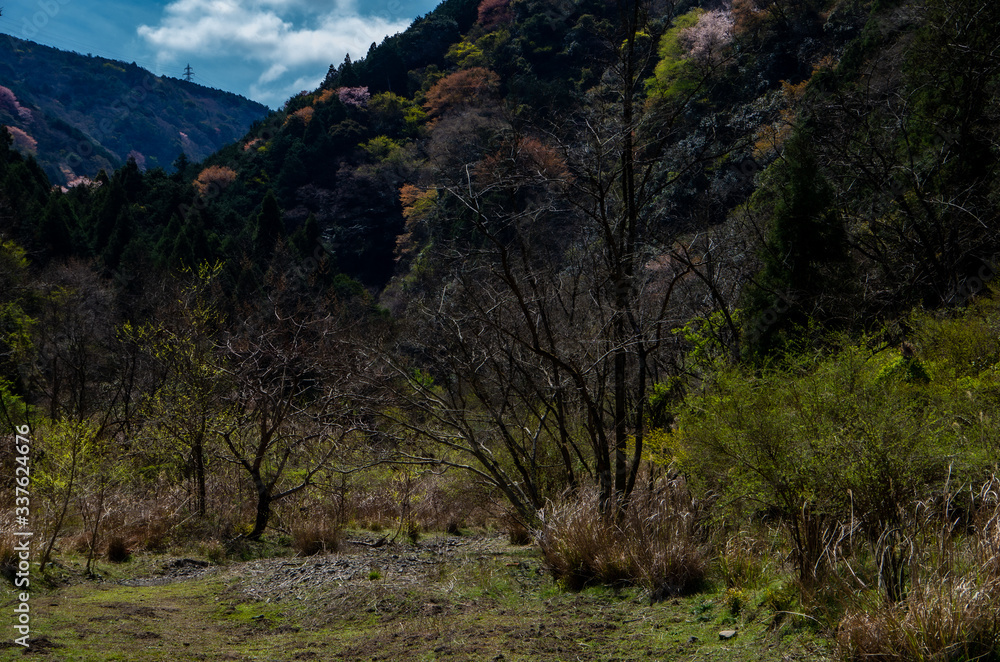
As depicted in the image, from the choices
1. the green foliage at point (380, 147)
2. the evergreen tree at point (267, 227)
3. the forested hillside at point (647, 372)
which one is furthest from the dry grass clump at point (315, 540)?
the green foliage at point (380, 147)

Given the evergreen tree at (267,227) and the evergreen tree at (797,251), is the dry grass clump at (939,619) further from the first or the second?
the evergreen tree at (267,227)

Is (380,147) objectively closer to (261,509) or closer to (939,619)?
(261,509)

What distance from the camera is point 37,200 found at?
3341 cm

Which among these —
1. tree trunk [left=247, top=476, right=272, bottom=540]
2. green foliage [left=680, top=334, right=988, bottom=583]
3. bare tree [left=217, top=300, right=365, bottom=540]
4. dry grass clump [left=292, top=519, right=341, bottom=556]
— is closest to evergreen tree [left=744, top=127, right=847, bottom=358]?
bare tree [left=217, top=300, right=365, bottom=540]

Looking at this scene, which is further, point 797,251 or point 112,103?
point 112,103

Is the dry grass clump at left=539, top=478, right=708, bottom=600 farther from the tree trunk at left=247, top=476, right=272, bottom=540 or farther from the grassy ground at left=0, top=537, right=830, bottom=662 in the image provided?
the tree trunk at left=247, top=476, right=272, bottom=540

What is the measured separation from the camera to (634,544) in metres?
5.63

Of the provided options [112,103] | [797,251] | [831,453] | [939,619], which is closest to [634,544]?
[831,453]

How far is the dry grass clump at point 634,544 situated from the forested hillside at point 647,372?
0.10 ft

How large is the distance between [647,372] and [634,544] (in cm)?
601

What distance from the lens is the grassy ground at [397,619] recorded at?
4.10m

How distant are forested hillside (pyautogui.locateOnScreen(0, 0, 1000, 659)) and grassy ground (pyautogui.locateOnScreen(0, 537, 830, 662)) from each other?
31cm

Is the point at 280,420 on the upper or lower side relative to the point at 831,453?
upper

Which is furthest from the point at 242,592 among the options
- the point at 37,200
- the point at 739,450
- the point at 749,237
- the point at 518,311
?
the point at 37,200
